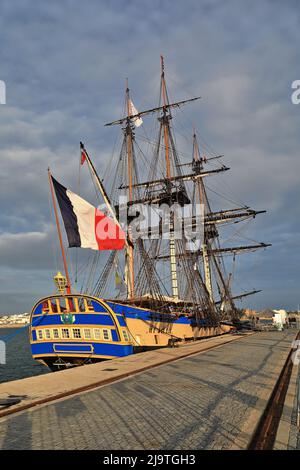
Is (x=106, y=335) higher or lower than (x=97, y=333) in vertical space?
lower

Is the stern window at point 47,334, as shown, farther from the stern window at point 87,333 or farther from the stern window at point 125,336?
the stern window at point 125,336

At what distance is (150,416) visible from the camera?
26.9ft

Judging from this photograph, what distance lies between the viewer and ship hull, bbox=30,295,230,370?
22.4 m

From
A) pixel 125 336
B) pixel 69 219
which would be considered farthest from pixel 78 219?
pixel 125 336

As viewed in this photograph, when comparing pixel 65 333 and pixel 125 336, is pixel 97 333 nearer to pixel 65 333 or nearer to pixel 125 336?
pixel 125 336

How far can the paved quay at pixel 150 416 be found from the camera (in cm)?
653

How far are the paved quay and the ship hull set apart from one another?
9.31m

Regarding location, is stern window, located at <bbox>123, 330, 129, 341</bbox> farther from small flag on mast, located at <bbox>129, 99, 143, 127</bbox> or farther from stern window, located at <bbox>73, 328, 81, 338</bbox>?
small flag on mast, located at <bbox>129, 99, 143, 127</bbox>

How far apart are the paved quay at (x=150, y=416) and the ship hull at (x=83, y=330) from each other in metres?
9.31

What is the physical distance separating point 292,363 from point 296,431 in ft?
36.8

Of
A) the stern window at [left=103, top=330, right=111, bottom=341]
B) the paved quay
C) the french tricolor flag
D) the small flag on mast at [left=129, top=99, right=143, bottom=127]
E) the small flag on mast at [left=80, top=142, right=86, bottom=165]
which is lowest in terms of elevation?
the paved quay

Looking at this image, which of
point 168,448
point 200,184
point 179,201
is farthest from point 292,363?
point 200,184

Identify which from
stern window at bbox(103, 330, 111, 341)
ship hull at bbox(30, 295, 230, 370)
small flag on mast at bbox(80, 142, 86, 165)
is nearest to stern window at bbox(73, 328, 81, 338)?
ship hull at bbox(30, 295, 230, 370)

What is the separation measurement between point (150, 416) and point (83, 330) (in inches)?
611
